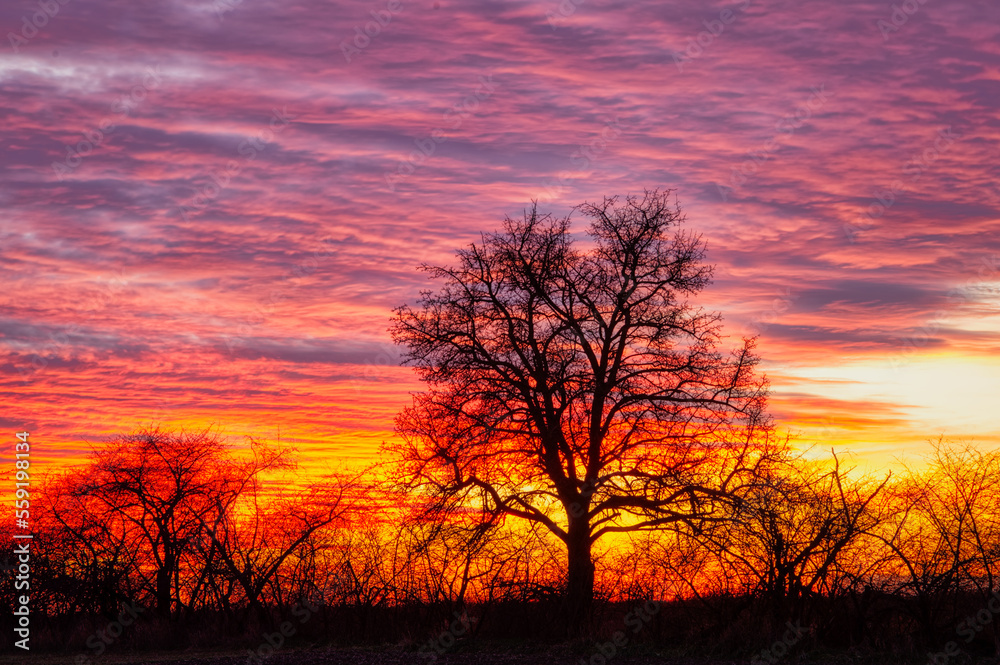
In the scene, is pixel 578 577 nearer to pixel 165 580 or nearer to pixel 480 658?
pixel 480 658

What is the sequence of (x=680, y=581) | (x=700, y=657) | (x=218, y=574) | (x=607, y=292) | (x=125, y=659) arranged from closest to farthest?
(x=700, y=657), (x=680, y=581), (x=125, y=659), (x=218, y=574), (x=607, y=292)

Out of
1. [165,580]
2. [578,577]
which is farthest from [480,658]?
[165,580]

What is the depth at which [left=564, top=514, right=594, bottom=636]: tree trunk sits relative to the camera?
17.9 metres

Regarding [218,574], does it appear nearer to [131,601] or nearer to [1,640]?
[131,601]

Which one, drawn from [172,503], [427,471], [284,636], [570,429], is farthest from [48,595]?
[570,429]

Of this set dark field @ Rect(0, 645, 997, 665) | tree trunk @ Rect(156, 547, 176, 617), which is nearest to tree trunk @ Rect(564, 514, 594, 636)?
dark field @ Rect(0, 645, 997, 665)

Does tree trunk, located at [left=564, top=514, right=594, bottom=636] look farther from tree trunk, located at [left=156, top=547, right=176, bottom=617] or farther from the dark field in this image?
tree trunk, located at [left=156, top=547, right=176, bottom=617]

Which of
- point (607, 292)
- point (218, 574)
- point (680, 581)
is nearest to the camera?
point (680, 581)

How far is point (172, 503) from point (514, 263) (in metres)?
10.8

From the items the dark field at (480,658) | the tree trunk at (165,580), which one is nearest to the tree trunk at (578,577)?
the dark field at (480,658)

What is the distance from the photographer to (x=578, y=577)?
69.2 ft

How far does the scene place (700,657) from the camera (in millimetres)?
15555

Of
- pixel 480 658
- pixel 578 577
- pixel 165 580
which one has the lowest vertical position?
pixel 480 658

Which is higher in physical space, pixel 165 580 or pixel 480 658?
pixel 165 580
